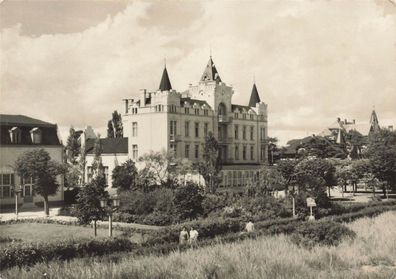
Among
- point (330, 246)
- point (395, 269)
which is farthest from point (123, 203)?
point (395, 269)

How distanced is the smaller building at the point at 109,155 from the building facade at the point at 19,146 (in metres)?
13.8

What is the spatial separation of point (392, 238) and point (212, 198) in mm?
16286

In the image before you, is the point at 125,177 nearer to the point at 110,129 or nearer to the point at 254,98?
the point at 110,129

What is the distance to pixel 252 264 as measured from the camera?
13.0 metres

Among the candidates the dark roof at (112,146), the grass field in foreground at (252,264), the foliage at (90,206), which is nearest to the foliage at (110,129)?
the dark roof at (112,146)

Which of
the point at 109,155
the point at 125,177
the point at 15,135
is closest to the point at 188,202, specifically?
the point at 125,177

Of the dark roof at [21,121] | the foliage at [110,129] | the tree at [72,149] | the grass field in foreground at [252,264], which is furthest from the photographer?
the foliage at [110,129]

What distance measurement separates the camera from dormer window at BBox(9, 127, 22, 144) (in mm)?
37969

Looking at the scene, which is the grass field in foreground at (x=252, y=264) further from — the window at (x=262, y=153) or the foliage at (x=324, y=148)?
the foliage at (x=324, y=148)

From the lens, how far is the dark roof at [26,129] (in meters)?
37.7

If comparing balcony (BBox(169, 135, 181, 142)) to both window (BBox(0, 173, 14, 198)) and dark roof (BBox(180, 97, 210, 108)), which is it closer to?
dark roof (BBox(180, 97, 210, 108))

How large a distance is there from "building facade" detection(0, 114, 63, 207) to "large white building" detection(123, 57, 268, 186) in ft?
41.1

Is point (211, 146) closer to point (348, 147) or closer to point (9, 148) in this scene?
point (9, 148)

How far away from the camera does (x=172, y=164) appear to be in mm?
46906
